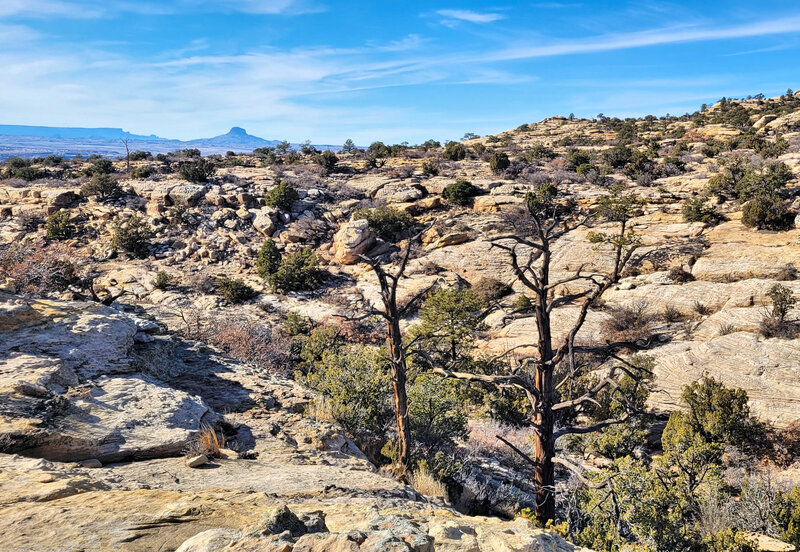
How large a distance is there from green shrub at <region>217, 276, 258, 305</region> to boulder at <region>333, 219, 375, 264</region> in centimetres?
513

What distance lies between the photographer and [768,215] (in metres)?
17.2

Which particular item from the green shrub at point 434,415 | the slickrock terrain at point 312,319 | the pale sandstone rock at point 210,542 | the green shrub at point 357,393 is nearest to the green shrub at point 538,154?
the slickrock terrain at point 312,319

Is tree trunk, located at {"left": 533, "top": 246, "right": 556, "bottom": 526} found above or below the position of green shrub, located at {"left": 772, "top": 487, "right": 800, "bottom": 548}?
above

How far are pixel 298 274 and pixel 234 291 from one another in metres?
3.08

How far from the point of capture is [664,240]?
59.6 feet

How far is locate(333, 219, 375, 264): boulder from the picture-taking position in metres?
21.9

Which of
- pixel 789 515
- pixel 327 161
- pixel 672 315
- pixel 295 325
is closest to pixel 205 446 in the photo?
pixel 789 515

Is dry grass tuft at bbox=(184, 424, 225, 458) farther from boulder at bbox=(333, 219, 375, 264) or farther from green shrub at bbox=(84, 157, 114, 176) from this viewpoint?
green shrub at bbox=(84, 157, 114, 176)

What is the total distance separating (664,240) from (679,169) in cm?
1127

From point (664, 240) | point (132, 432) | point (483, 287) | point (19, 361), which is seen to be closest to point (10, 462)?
point (132, 432)

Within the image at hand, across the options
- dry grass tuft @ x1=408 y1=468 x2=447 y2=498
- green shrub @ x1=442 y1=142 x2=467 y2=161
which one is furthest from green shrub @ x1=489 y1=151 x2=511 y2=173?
dry grass tuft @ x1=408 y1=468 x2=447 y2=498

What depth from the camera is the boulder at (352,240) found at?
2186 cm

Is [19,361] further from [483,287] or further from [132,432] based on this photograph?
[483,287]

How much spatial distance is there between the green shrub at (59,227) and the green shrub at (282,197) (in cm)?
1093
